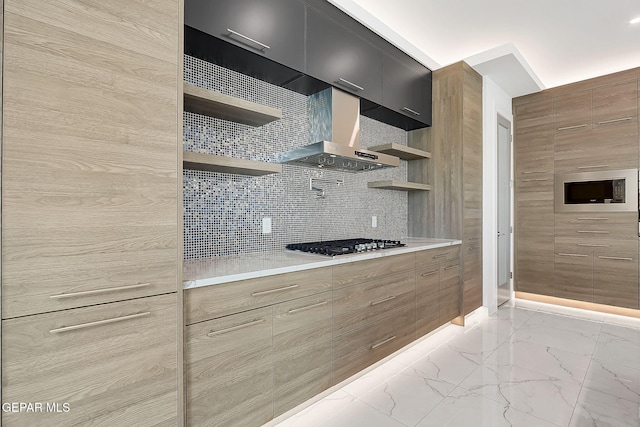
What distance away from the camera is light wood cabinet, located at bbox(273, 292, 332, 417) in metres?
1.56

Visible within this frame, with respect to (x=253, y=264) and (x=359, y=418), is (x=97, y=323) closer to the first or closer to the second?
(x=253, y=264)

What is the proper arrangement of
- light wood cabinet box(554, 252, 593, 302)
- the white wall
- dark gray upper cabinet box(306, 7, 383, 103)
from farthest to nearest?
light wood cabinet box(554, 252, 593, 302), the white wall, dark gray upper cabinet box(306, 7, 383, 103)

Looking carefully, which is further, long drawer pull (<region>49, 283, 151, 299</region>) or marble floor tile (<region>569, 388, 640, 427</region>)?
marble floor tile (<region>569, 388, 640, 427</region>)

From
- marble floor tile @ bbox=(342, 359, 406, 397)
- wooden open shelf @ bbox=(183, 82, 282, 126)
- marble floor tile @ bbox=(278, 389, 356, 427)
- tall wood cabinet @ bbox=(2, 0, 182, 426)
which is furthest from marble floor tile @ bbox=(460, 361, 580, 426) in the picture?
wooden open shelf @ bbox=(183, 82, 282, 126)

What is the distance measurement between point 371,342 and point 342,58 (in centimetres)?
204

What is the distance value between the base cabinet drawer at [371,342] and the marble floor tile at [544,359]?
724mm

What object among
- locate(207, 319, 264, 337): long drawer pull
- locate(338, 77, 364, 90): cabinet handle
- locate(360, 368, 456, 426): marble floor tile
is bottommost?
locate(360, 368, 456, 426): marble floor tile

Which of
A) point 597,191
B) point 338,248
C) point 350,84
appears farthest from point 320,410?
point 597,191

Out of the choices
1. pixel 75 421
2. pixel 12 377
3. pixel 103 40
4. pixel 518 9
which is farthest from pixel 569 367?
pixel 103 40

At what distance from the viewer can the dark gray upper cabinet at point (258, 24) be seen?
153cm

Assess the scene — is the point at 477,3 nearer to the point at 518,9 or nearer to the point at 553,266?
the point at 518,9

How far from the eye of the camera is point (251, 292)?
57.0 inches

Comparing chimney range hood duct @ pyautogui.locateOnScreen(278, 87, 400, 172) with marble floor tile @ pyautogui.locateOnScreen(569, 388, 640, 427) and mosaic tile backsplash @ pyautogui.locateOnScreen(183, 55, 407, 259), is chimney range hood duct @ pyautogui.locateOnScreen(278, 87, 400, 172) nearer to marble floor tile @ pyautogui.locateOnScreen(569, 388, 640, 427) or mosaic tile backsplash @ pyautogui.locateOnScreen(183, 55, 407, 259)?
mosaic tile backsplash @ pyautogui.locateOnScreen(183, 55, 407, 259)

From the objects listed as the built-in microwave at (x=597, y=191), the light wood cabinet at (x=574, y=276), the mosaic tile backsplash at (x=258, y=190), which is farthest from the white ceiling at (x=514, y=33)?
the light wood cabinet at (x=574, y=276)
